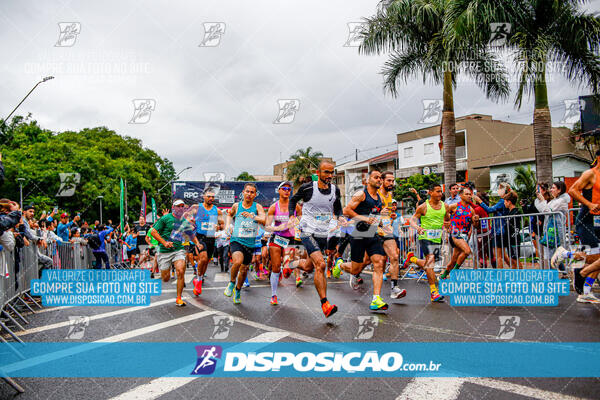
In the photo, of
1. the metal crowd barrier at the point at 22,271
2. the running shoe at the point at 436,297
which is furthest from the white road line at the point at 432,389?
the running shoe at the point at 436,297

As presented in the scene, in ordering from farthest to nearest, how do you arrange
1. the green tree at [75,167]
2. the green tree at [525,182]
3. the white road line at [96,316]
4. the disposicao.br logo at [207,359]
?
1. the green tree at [75,167]
2. the green tree at [525,182]
3. the white road line at [96,316]
4. the disposicao.br logo at [207,359]

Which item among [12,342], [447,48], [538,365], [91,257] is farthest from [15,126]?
[538,365]

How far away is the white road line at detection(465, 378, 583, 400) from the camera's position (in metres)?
3.38

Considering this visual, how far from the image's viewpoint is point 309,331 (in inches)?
226

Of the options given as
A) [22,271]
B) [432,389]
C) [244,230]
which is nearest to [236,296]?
[244,230]

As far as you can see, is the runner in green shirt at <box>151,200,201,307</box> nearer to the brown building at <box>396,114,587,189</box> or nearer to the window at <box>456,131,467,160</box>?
the brown building at <box>396,114,587,189</box>

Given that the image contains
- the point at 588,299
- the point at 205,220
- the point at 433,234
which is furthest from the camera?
the point at 205,220

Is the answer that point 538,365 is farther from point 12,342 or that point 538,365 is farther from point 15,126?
point 15,126

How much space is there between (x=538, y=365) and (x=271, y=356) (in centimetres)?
244

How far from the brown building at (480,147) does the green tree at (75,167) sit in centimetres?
3062

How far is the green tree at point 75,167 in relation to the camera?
4206 cm

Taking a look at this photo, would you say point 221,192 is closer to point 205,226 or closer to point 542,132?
point 205,226

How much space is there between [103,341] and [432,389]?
4032 millimetres

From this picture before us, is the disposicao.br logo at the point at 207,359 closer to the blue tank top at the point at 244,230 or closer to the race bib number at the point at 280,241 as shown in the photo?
the race bib number at the point at 280,241
